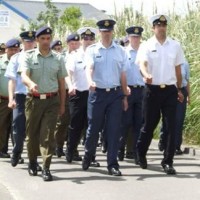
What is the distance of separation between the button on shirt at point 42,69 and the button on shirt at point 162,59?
1185 mm

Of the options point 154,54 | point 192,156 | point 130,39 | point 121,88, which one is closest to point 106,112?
point 121,88

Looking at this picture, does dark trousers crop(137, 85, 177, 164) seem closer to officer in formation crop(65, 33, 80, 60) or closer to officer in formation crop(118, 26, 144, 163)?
officer in formation crop(118, 26, 144, 163)

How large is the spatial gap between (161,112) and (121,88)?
712 mm

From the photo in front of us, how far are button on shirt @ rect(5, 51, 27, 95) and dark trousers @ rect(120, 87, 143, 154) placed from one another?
1647 millimetres

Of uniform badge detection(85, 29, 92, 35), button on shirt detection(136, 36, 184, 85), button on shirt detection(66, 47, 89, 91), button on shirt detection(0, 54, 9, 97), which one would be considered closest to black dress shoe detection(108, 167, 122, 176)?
button on shirt detection(136, 36, 184, 85)

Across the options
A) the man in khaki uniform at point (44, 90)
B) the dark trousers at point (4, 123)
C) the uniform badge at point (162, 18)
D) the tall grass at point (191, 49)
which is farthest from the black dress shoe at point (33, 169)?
the tall grass at point (191, 49)

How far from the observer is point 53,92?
8.99m

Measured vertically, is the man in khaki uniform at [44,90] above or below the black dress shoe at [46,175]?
above

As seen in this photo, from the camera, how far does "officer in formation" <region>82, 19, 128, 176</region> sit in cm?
921

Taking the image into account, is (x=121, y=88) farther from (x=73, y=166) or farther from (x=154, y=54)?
(x=73, y=166)

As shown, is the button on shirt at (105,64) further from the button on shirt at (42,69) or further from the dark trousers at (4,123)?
the dark trousers at (4,123)

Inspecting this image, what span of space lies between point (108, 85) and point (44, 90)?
880 millimetres

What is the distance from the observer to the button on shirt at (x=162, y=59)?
30.0ft

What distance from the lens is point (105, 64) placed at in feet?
30.2
